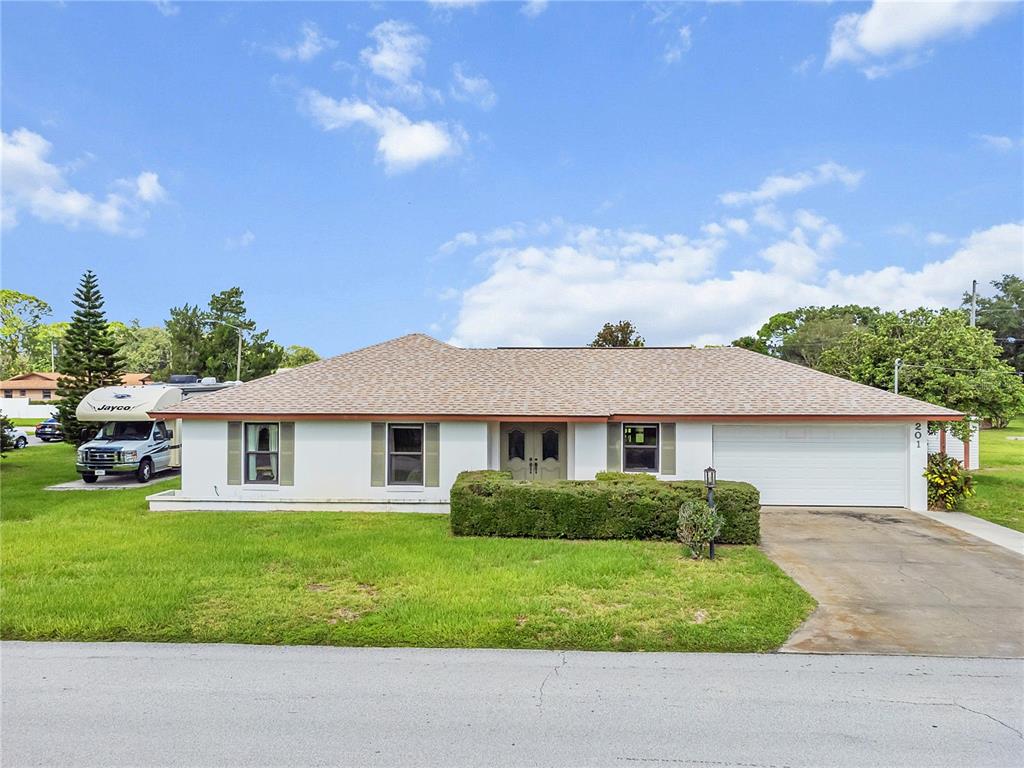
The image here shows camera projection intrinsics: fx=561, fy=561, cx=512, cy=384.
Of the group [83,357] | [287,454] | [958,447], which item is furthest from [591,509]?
[83,357]

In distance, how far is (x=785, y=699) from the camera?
188 inches

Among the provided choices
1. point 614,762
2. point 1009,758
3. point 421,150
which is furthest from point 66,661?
point 421,150

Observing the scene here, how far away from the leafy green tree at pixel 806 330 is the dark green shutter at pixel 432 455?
50.1 meters

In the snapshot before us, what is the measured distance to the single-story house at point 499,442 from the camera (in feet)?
45.8

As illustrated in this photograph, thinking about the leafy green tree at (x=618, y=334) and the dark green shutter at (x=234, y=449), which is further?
the leafy green tree at (x=618, y=334)

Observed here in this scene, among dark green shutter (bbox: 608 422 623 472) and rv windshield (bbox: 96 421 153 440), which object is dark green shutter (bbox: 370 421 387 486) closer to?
dark green shutter (bbox: 608 422 623 472)

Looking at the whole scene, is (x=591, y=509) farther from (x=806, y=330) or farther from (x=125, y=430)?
(x=806, y=330)

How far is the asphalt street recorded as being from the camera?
3.99 meters

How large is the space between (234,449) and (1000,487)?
2217 centimetres

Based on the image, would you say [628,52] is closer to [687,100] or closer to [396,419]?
[687,100]

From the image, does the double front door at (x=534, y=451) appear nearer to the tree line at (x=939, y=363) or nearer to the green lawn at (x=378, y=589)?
the green lawn at (x=378, y=589)

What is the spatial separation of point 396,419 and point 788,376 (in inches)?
434

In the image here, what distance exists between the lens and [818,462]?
14359 mm

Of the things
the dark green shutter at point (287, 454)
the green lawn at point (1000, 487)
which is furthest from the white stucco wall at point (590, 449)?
the green lawn at point (1000, 487)
